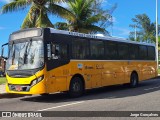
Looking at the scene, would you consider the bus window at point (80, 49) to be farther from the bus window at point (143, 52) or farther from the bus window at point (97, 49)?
the bus window at point (143, 52)

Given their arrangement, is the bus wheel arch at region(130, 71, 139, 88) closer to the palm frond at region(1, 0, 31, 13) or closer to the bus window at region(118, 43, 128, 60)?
the bus window at region(118, 43, 128, 60)

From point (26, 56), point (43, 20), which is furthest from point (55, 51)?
point (43, 20)

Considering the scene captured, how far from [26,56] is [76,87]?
2980 millimetres

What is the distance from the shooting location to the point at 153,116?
35.8 ft

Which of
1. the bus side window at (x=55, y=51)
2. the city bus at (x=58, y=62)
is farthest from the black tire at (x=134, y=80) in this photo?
the bus side window at (x=55, y=51)

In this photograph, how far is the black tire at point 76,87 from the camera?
53.6 feet

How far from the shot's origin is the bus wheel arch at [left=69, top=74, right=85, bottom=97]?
16.3 metres

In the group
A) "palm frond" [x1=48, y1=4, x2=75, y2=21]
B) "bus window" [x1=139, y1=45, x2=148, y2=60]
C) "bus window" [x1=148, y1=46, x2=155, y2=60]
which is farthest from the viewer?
"palm frond" [x1=48, y1=4, x2=75, y2=21]

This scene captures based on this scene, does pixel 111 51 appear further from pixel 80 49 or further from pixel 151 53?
pixel 151 53

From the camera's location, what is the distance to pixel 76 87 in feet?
54.4

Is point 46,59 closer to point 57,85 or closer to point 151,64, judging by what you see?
point 57,85

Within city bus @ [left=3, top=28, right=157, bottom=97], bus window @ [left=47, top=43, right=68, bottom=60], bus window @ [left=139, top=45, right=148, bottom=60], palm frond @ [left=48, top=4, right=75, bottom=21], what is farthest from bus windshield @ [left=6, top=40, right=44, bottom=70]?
bus window @ [left=139, top=45, right=148, bottom=60]

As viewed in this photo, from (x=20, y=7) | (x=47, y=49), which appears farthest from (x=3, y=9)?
(x=47, y=49)

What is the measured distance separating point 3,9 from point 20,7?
1209 millimetres
